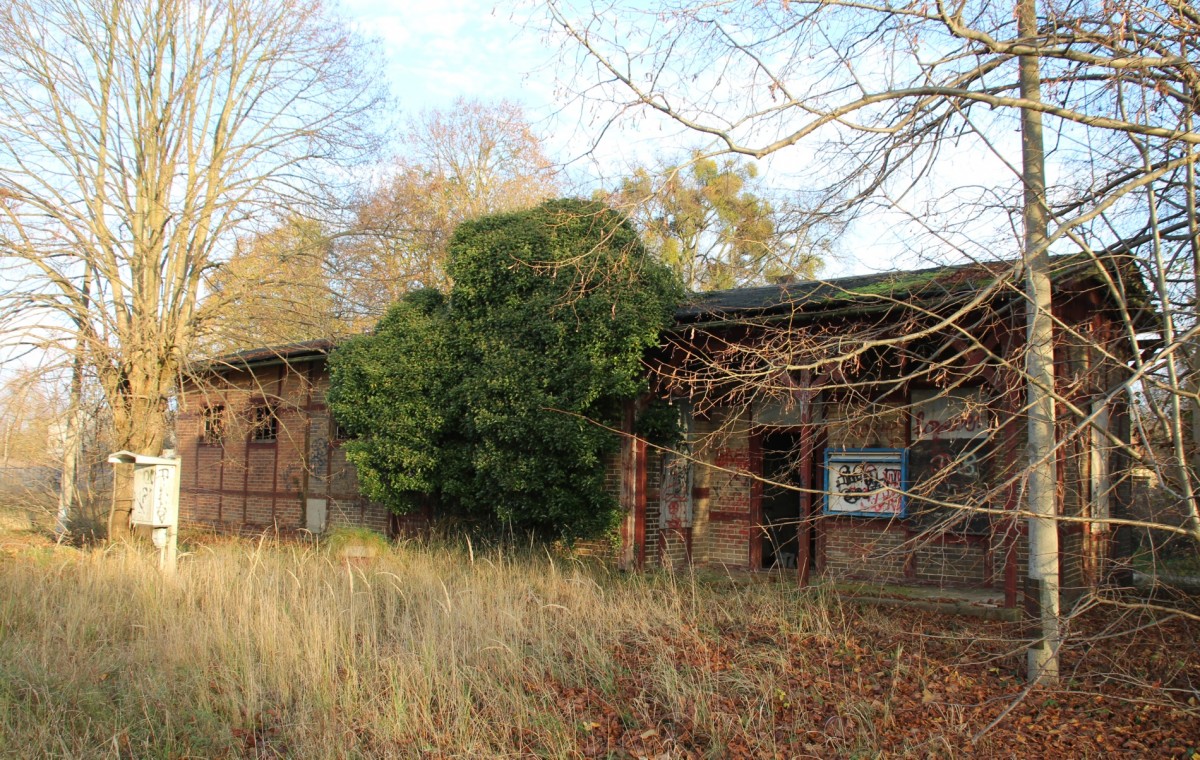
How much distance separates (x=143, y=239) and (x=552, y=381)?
6.41m

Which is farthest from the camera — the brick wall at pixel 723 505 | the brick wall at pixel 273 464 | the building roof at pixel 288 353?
the brick wall at pixel 273 464

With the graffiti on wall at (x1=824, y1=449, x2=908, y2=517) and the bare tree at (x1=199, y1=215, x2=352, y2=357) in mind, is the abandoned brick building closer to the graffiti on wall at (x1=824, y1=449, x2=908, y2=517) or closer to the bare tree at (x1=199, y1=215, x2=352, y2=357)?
the graffiti on wall at (x1=824, y1=449, x2=908, y2=517)

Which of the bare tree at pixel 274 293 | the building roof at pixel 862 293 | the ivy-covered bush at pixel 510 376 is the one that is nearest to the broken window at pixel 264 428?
the building roof at pixel 862 293

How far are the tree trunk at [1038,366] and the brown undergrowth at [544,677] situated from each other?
14.9 inches

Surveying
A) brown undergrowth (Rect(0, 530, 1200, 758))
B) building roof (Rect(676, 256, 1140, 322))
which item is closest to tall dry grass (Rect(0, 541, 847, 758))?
brown undergrowth (Rect(0, 530, 1200, 758))

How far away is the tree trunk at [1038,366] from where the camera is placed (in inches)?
224

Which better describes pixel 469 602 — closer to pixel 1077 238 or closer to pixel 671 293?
pixel 671 293

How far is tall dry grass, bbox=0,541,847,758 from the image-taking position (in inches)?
212

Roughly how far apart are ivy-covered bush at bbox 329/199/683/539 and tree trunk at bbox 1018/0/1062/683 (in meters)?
4.62

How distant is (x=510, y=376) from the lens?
437 inches

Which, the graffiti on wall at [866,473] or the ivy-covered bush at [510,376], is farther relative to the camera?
the ivy-covered bush at [510,376]

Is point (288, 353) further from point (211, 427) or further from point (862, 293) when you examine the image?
point (862, 293)

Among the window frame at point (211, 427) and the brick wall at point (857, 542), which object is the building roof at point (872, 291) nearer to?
the brick wall at point (857, 542)

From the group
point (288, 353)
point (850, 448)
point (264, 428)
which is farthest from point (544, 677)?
point (264, 428)
